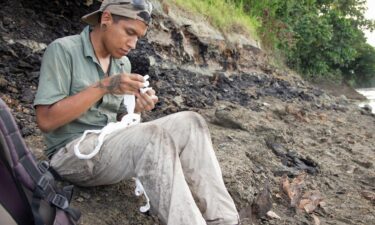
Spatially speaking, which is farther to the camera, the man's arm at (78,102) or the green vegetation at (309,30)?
the green vegetation at (309,30)

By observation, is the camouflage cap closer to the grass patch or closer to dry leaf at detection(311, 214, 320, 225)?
dry leaf at detection(311, 214, 320, 225)

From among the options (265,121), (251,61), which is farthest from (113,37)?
(251,61)

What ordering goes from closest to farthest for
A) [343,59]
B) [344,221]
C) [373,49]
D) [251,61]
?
[344,221]
[251,61]
[343,59]
[373,49]

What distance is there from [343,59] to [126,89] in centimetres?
2166

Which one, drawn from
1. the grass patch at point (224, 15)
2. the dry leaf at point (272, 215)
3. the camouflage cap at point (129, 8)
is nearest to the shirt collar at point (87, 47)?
the camouflage cap at point (129, 8)

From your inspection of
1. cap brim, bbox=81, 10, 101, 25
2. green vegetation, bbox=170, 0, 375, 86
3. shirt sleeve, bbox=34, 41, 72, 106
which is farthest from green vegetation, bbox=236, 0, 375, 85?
shirt sleeve, bbox=34, 41, 72, 106

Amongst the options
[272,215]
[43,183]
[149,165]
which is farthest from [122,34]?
[272,215]

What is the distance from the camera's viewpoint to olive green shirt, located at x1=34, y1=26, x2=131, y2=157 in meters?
2.43

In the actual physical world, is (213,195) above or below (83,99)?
below

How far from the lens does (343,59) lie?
22.3 metres

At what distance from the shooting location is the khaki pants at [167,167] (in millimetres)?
2262

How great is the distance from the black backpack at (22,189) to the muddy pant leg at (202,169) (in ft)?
2.68

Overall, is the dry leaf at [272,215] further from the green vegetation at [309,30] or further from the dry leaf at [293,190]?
the green vegetation at [309,30]

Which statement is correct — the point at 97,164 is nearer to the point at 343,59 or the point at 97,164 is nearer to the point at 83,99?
the point at 83,99
